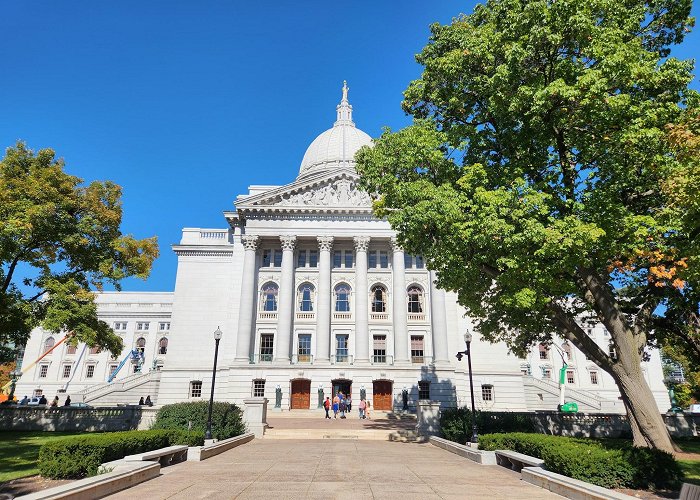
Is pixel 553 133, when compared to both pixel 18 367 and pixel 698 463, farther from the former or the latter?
pixel 18 367

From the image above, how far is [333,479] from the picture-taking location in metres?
11.4

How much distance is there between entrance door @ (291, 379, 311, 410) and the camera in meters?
40.3

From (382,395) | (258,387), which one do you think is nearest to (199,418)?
(258,387)

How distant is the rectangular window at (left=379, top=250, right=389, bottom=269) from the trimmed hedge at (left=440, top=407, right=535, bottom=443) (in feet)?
80.5

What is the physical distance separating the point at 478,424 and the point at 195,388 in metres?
31.4

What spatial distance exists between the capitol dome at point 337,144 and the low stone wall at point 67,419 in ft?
127

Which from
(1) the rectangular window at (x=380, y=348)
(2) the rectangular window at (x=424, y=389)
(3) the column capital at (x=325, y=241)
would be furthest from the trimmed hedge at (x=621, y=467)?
(3) the column capital at (x=325, y=241)

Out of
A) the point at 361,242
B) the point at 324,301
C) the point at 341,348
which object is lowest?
the point at 341,348

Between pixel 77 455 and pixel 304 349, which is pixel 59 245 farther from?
pixel 304 349

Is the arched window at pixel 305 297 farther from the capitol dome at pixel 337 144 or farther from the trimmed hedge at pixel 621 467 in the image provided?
the trimmed hedge at pixel 621 467

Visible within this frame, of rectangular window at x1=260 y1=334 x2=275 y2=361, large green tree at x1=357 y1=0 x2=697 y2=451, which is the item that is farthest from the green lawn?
rectangular window at x1=260 y1=334 x2=275 y2=361

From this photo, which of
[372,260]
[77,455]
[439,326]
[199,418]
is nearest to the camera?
[77,455]

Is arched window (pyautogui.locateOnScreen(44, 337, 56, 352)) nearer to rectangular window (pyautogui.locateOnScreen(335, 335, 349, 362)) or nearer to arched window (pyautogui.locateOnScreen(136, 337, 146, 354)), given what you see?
arched window (pyautogui.locateOnScreen(136, 337, 146, 354))

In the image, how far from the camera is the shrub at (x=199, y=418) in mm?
19922
